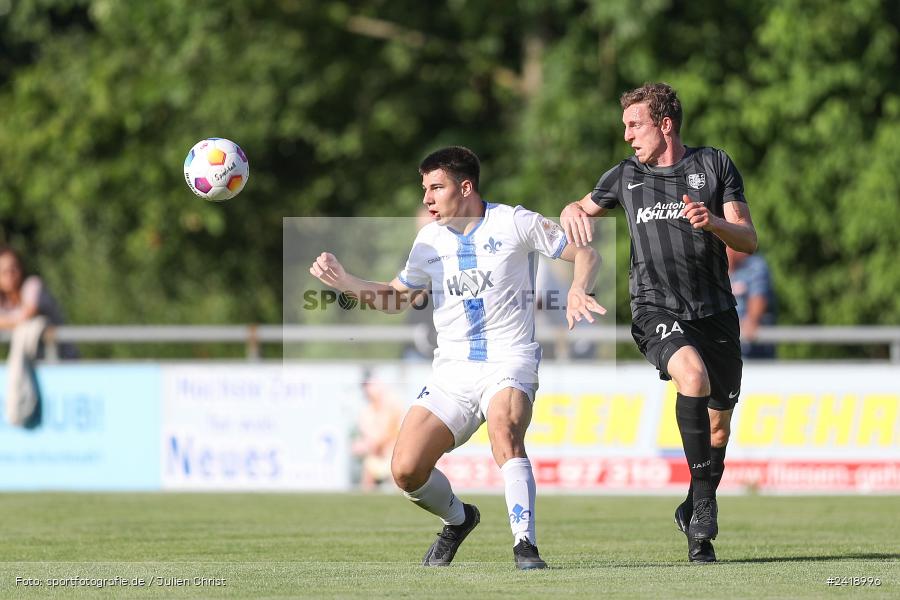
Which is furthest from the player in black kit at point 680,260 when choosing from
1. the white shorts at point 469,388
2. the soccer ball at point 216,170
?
the soccer ball at point 216,170

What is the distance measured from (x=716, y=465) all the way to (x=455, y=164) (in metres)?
2.09

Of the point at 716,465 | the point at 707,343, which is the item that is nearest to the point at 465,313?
the point at 707,343

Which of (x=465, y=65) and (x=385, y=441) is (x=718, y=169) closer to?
(x=385, y=441)

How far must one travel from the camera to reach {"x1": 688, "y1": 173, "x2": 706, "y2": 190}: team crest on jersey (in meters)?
7.98

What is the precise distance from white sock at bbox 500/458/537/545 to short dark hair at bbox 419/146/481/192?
56.7 inches

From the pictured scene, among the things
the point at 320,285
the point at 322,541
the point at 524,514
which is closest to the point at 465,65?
the point at 320,285

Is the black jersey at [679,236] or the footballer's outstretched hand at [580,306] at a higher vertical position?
the black jersey at [679,236]

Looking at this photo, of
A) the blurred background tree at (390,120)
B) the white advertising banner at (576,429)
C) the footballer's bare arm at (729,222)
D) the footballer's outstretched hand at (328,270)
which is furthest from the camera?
the blurred background tree at (390,120)

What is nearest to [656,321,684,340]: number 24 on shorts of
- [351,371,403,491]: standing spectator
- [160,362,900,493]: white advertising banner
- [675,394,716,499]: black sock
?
[675,394,716,499]: black sock

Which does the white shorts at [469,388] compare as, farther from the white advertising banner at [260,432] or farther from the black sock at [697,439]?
the white advertising banner at [260,432]

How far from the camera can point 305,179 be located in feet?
79.7

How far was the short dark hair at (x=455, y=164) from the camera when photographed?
7.77 metres

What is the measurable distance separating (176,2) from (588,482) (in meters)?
10.6

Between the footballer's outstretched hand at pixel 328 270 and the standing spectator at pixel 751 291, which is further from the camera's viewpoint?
the standing spectator at pixel 751 291
